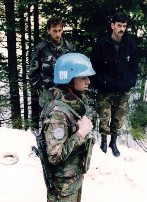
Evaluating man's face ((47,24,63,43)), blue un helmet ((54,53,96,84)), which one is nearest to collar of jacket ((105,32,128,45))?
man's face ((47,24,63,43))

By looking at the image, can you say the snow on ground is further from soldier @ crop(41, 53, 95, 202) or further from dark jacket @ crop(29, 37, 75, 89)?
soldier @ crop(41, 53, 95, 202)

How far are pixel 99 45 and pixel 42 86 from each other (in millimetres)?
1215

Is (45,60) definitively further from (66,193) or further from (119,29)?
(66,193)

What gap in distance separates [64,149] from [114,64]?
263 centimetres

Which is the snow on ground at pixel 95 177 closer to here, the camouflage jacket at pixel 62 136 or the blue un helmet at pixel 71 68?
the camouflage jacket at pixel 62 136

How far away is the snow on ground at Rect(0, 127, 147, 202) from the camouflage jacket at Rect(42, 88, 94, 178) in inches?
71.2

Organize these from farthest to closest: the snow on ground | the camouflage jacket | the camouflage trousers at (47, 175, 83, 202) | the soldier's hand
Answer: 1. the snow on ground
2. the camouflage trousers at (47, 175, 83, 202)
3. the soldier's hand
4. the camouflage jacket

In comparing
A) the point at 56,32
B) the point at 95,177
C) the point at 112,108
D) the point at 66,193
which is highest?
the point at 56,32

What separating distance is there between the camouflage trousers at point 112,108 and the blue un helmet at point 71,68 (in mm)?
2333

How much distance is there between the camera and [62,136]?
9.19 feet

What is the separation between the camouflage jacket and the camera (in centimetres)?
280

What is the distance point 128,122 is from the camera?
8656 millimetres

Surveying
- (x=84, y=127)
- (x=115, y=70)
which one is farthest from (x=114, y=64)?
(x=84, y=127)

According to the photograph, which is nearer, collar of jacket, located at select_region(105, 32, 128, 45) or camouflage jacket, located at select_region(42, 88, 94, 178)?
camouflage jacket, located at select_region(42, 88, 94, 178)
